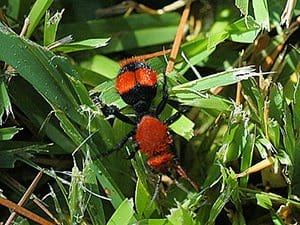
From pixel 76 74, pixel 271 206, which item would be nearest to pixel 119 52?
pixel 76 74

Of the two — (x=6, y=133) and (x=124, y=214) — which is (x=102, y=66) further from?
(x=124, y=214)

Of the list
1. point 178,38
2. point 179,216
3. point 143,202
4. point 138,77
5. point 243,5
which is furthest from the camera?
point 178,38

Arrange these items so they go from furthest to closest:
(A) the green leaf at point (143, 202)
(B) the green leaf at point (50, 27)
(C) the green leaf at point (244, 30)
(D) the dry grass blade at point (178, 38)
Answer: (D) the dry grass blade at point (178, 38)
(C) the green leaf at point (244, 30)
(B) the green leaf at point (50, 27)
(A) the green leaf at point (143, 202)

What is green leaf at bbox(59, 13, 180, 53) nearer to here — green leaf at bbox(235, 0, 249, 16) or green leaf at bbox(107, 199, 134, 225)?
green leaf at bbox(235, 0, 249, 16)

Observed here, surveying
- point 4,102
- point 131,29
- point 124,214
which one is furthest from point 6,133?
point 131,29

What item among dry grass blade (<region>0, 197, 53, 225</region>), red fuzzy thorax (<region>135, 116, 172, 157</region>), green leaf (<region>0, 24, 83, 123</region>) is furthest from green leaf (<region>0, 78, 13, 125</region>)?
red fuzzy thorax (<region>135, 116, 172, 157</region>)

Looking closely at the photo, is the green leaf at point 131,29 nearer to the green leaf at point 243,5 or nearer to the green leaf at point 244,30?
the green leaf at point 244,30

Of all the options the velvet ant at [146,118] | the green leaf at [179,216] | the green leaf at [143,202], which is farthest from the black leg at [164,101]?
the green leaf at [179,216]

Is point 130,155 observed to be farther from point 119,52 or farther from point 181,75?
point 119,52

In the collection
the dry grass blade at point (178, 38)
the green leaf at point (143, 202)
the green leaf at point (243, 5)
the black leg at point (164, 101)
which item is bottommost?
the green leaf at point (143, 202)
